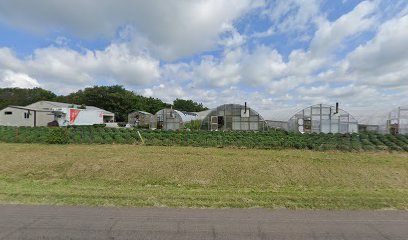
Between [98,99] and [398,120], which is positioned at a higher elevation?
[98,99]

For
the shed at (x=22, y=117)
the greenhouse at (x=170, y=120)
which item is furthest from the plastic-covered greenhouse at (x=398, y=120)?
the shed at (x=22, y=117)

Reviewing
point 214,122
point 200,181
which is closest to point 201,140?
point 200,181

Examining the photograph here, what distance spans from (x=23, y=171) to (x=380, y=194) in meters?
Answer: 12.0

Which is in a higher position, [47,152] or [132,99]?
[132,99]

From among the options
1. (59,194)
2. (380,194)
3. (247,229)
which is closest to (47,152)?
(59,194)

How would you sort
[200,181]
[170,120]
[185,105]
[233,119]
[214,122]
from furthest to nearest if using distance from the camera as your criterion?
[185,105]
[170,120]
[214,122]
[233,119]
[200,181]

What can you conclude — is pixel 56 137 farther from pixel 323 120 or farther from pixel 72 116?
pixel 323 120

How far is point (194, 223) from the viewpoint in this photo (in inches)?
185

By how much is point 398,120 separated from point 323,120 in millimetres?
6790

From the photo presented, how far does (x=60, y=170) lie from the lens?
31.4 ft

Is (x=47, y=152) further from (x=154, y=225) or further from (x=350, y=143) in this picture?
(x=350, y=143)

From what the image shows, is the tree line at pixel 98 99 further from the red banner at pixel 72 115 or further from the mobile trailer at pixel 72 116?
the red banner at pixel 72 115

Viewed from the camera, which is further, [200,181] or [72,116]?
[72,116]

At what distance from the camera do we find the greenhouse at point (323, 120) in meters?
25.2
